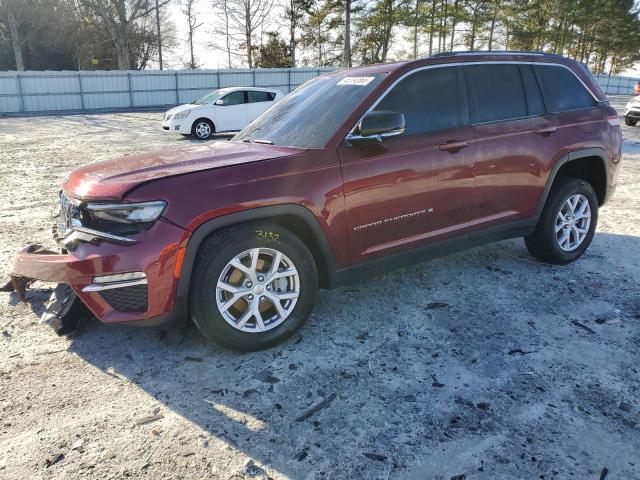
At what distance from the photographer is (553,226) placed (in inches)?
178

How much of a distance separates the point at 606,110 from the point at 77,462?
5167 mm

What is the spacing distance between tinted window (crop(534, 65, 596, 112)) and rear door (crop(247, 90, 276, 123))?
1169 cm

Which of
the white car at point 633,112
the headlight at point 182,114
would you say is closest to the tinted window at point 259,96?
the headlight at point 182,114

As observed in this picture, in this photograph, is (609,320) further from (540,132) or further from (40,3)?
(40,3)

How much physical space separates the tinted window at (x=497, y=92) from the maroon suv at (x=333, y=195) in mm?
13

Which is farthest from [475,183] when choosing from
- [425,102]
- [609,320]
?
[609,320]

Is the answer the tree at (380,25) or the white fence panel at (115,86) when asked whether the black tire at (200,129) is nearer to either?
the white fence panel at (115,86)

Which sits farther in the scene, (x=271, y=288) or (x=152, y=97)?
(x=152, y=97)

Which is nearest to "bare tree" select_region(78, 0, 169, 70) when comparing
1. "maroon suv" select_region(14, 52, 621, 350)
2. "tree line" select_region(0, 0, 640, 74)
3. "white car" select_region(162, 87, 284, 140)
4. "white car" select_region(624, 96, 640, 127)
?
"tree line" select_region(0, 0, 640, 74)

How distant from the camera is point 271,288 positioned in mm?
3238

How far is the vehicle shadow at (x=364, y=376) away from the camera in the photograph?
2.39 meters

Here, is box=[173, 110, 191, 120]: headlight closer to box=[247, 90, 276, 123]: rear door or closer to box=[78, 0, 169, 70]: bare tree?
box=[247, 90, 276, 123]: rear door

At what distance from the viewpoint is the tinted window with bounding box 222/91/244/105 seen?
1509cm

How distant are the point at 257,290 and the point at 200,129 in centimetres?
1271
